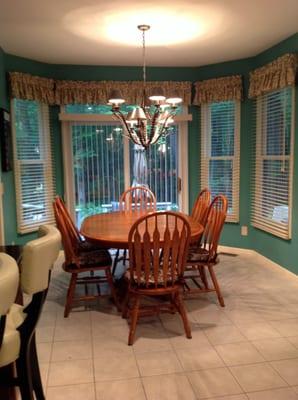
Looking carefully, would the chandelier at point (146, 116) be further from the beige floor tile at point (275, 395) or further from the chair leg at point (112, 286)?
the beige floor tile at point (275, 395)

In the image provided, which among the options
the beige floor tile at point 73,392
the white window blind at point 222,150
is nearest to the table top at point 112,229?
the beige floor tile at point 73,392

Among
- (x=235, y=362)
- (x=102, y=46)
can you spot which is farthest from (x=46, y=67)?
(x=235, y=362)

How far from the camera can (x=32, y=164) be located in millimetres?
4516

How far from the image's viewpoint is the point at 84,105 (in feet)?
15.7

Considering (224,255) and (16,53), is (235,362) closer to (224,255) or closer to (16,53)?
(224,255)

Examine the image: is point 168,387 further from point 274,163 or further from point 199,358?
point 274,163

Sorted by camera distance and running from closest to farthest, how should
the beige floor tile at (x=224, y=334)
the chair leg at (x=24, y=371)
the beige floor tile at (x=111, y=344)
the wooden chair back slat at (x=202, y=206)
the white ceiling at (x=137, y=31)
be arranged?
the chair leg at (x=24, y=371)
the beige floor tile at (x=111, y=344)
the beige floor tile at (x=224, y=334)
the white ceiling at (x=137, y=31)
the wooden chair back slat at (x=202, y=206)

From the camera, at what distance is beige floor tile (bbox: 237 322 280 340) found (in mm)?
2692

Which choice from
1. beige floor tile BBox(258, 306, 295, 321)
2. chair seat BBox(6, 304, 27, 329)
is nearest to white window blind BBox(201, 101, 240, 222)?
beige floor tile BBox(258, 306, 295, 321)

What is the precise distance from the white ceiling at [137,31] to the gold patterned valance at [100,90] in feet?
0.90

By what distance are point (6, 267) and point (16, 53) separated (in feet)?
12.1

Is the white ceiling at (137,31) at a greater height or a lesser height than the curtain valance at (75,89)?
greater

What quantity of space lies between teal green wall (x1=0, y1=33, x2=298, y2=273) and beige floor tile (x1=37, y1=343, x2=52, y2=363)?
1785 millimetres

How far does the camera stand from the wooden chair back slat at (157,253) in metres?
2.49
